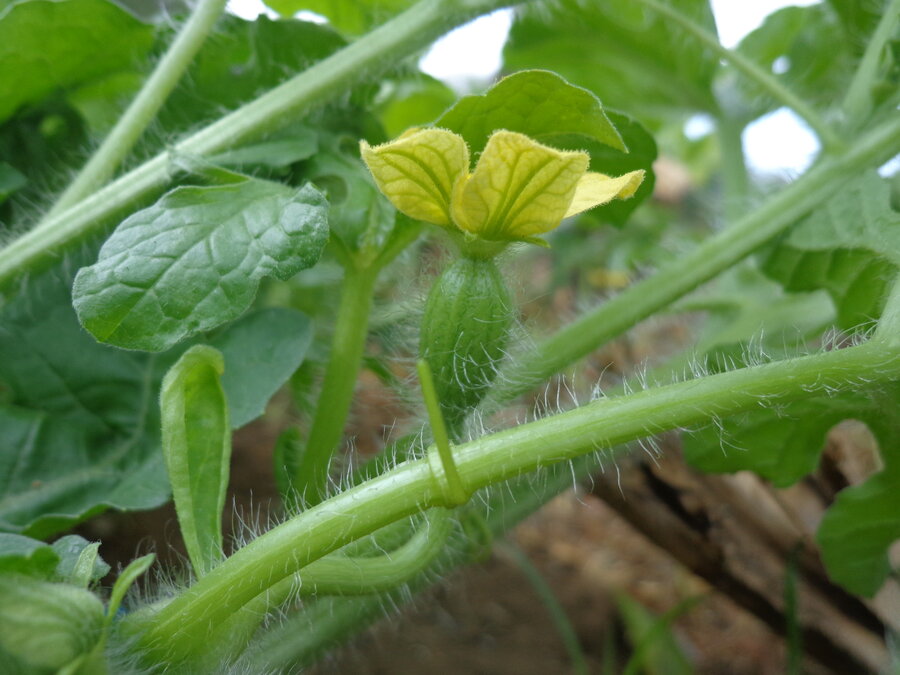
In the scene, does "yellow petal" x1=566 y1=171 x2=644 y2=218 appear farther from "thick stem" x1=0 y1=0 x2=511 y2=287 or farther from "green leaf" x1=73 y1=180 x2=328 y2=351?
"thick stem" x1=0 y1=0 x2=511 y2=287

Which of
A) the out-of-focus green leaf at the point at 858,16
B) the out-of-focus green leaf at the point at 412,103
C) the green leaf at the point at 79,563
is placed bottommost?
the green leaf at the point at 79,563

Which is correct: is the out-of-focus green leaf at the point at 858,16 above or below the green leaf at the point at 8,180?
below

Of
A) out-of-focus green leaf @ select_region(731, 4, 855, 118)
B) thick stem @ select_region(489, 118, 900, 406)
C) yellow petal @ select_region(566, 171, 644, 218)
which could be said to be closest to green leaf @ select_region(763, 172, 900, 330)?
thick stem @ select_region(489, 118, 900, 406)

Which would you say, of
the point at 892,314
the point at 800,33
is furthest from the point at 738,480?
the point at 800,33

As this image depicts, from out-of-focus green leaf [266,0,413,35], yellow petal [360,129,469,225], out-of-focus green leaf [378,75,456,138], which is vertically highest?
out-of-focus green leaf [266,0,413,35]

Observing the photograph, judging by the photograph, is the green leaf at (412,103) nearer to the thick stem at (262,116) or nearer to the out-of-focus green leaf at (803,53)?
the thick stem at (262,116)

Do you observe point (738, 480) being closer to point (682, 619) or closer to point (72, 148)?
point (682, 619)

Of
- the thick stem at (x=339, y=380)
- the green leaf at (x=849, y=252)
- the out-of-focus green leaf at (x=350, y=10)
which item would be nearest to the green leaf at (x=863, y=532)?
the green leaf at (x=849, y=252)
